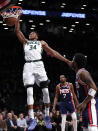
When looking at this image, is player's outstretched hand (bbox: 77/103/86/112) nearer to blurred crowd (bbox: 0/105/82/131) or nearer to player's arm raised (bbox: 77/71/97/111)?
player's arm raised (bbox: 77/71/97/111)

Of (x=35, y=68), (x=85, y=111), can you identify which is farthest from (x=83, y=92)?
(x=35, y=68)

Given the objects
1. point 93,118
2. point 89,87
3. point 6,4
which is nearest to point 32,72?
point 6,4

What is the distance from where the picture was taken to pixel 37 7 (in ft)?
78.3

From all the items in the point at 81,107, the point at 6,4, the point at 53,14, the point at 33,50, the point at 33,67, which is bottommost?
the point at 53,14

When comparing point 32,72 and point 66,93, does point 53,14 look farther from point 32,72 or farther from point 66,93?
point 32,72

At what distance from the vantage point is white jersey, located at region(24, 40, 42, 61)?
27.8 feet

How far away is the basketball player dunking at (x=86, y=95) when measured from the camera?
6.28 metres

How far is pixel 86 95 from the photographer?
6574 millimetres

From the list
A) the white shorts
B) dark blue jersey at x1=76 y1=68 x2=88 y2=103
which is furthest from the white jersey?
dark blue jersey at x1=76 y1=68 x2=88 y2=103

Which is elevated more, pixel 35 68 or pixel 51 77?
pixel 35 68

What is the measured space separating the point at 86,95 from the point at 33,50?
7.72ft

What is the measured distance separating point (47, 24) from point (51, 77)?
4.28m

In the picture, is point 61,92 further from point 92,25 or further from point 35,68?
point 92,25

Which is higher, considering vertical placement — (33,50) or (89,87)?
(33,50)
